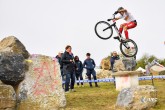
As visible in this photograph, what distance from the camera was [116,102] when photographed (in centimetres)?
1240

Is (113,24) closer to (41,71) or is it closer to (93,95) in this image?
(93,95)

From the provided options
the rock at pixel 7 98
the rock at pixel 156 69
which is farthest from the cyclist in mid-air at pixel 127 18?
the rock at pixel 156 69

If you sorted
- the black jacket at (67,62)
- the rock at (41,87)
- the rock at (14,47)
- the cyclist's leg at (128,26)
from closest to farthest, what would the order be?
the rock at (41,87) < the rock at (14,47) < the cyclist's leg at (128,26) < the black jacket at (67,62)

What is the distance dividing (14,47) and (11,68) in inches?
39.4

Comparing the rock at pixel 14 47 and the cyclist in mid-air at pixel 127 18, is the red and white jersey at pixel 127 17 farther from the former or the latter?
the rock at pixel 14 47

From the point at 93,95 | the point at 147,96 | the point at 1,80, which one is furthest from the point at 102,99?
the point at 1,80

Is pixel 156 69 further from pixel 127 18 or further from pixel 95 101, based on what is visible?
pixel 95 101

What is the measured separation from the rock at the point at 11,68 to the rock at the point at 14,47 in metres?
Result: 0.41

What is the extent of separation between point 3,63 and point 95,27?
4.63 metres

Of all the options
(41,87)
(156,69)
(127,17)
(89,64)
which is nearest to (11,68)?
(41,87)

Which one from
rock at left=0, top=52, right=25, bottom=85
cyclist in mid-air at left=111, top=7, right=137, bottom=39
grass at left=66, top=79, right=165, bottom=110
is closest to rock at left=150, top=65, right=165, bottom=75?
grass at left=66, top=79, right=165, bottom=110

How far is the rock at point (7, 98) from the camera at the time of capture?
10883mm

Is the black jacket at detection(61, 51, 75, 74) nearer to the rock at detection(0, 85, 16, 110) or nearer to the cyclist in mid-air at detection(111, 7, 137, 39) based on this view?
the cyclist in mid-air at detection(111, 7, 137, 39)

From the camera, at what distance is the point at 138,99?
1198 centimetres
